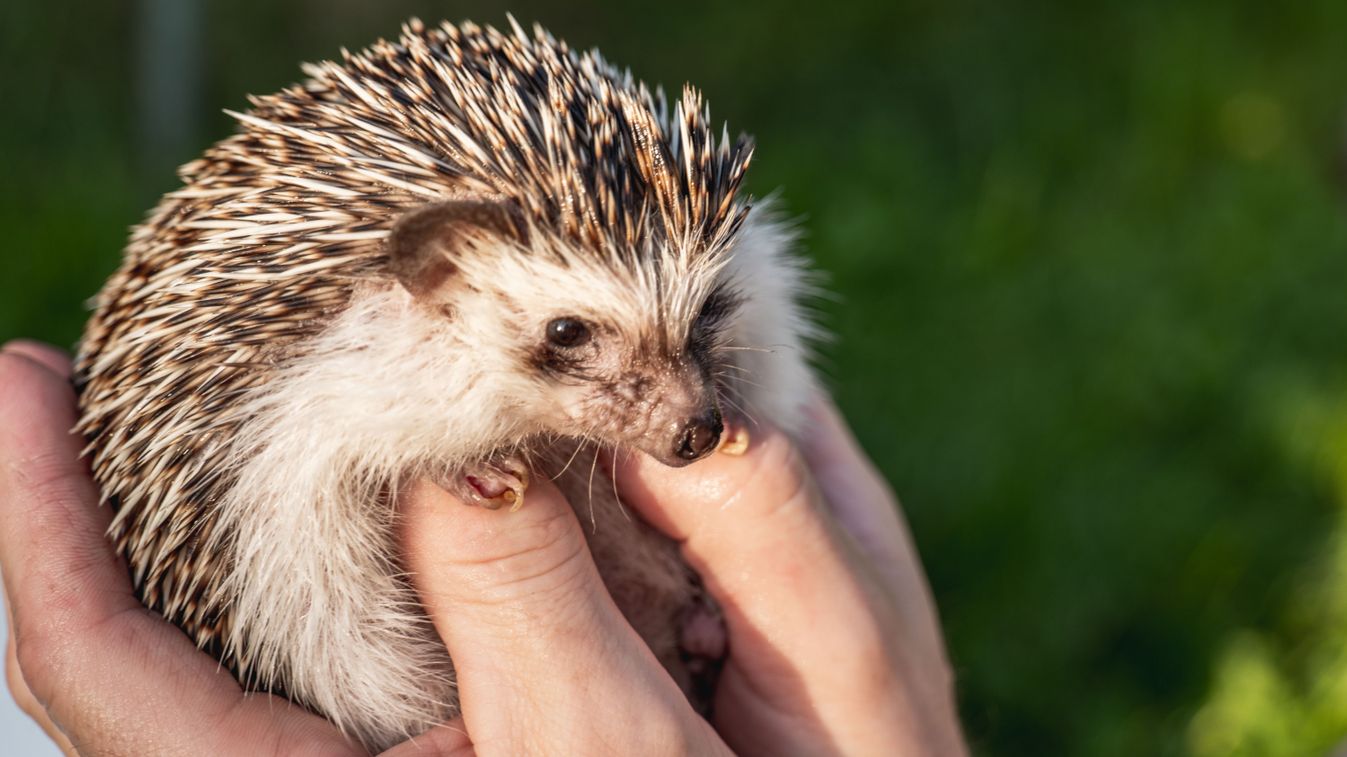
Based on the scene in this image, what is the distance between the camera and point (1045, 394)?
338 cm

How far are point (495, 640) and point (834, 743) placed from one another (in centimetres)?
56

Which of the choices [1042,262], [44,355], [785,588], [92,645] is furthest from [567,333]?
[1042,262]

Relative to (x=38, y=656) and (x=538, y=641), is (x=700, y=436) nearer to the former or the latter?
(x=538, y=641)

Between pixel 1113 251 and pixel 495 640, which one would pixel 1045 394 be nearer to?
pixel 1113 251

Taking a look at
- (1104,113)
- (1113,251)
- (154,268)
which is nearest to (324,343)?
(154,268)

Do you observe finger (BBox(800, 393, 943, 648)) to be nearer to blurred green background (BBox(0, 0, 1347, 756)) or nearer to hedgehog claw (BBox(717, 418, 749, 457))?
hedgehog claw (BBox(717, 418, 749, 457))

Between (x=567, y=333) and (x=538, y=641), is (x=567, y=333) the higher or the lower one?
the higher one

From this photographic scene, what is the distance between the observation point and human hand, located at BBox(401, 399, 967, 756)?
5.00ft

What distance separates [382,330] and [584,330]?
0.82 feet

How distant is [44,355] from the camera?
188 centimetres

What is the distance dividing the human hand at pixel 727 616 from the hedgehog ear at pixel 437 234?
308mm

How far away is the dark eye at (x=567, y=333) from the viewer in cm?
153

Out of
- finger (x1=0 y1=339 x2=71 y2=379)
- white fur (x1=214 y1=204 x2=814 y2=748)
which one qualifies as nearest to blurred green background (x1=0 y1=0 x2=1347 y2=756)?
finger (x1=0 y1=339 x2=71 y2=379)

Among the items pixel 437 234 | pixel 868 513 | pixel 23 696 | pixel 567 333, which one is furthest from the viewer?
pixel 868 513
